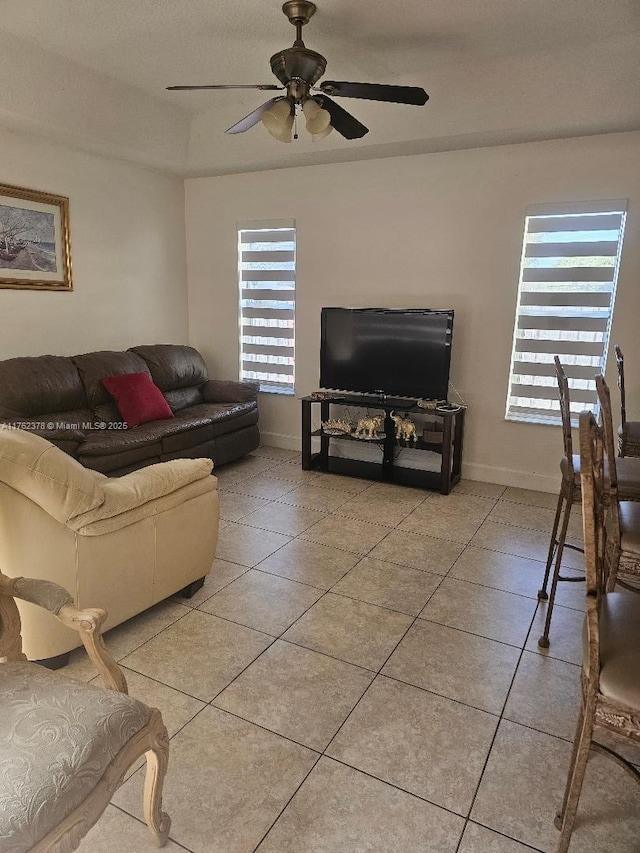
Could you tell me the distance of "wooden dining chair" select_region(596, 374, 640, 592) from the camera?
1887 millimetres

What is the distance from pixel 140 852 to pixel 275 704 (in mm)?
651

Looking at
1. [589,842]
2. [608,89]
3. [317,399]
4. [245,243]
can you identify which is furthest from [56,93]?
[589,842]

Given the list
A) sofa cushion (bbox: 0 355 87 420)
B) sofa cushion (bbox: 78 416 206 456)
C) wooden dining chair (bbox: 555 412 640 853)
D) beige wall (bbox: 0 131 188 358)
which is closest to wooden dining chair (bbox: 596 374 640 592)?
wooden dining chair (bbox: 555 412 640 853)

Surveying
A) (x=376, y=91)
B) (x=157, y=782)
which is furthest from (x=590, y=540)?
(x=376, y=91)

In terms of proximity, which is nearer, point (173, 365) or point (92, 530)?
point (92, 530)

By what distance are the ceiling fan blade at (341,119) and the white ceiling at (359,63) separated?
52 centimetres

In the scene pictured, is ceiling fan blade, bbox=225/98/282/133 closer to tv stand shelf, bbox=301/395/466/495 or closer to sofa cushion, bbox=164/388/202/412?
tv stand shelf, bbox=301/395/466/495

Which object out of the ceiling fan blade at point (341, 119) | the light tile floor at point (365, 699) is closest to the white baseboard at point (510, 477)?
the light tile floor at point (365, 699)

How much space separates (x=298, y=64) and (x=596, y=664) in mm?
2789

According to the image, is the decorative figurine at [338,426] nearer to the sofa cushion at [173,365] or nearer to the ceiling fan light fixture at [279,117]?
the sofa cushion at [173,365]

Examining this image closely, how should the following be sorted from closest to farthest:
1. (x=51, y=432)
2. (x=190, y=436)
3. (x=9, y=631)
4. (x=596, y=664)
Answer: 1. (x=596, y=664)
2. (x=9, y=631)
3. (x=51, y=432)
4. (x=190, y=436)

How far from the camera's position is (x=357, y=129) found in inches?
121

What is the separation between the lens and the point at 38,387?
154 inches

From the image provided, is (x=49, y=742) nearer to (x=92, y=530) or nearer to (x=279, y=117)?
(x=92, y=530)
